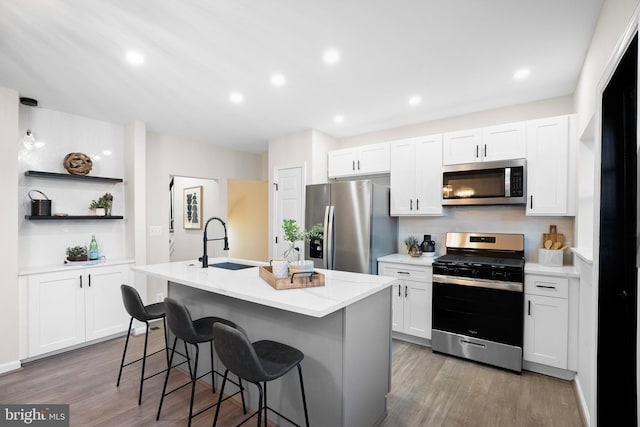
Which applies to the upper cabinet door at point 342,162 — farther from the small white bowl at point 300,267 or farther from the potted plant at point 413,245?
the small white bowl at point 300,267

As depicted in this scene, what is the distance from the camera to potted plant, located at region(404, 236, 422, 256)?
371 cm

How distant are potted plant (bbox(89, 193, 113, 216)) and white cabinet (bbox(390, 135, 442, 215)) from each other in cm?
349

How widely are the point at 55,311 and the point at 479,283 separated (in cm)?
425

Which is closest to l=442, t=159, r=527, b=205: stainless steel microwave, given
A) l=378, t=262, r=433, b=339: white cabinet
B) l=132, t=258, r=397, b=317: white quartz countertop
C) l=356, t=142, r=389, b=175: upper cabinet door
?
l=356, t=142, r=389, b=175: upper cabinet door

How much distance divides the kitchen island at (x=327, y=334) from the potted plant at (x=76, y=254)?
1921mm

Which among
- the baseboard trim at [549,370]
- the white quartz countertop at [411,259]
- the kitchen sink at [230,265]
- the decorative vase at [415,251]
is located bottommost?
the baseboard trim at [549,370]

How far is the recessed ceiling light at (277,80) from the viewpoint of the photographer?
8.89 ft

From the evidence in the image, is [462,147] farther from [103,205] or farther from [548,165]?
[103,205]

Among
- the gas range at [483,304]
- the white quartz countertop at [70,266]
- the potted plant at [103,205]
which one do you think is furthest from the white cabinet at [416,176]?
the potted plant at [103,205]

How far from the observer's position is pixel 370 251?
347 cm

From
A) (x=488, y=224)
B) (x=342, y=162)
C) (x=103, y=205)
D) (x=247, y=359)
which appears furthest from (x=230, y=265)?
(x=488, y=224)

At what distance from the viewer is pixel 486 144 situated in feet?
Result: 10.5

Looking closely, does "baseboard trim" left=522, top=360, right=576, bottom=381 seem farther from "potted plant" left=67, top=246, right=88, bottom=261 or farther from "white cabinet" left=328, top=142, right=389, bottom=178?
"potted plant" left=67, top=246, right=88, bottom=261

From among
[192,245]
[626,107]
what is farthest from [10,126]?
[626,107]
